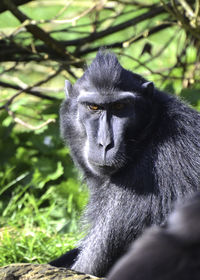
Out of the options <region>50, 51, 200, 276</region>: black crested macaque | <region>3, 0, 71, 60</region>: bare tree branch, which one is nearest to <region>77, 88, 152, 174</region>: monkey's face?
<region>50, 51, 200, 276</region>: black crested macaque

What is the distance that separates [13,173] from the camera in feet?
24.7

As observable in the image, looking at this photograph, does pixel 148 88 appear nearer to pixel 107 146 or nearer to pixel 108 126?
pixel 108 126

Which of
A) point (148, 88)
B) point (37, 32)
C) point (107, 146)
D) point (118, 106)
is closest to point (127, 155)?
point (107, 146)

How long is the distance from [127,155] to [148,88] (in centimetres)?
60

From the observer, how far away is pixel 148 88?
4703 mm

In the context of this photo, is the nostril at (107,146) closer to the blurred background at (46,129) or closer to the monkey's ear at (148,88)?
the monkey's ear at (148,88)

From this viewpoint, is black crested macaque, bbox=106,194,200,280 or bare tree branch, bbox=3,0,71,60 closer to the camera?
Answer: black crested macaque, bbox=106,194,200,280

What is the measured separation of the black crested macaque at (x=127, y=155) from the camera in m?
4.39

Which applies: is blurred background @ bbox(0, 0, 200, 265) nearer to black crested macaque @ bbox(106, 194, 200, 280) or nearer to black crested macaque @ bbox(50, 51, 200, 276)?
black crested macaque @ bbox(50, 51, 200, 276)

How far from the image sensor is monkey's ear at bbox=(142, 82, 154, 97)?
4691 millimetres

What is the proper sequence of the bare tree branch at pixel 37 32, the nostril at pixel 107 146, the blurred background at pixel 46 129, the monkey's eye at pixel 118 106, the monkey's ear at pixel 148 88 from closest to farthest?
the nostril at pixel 107 146
the monkey's eye at pixel 118 106
the monkey's ear at pixel 148 88
the blurred background at pixel 46 129
the bare tree branch at pixel 37 32

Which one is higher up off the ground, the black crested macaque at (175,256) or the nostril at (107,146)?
the nostril at (107,146)

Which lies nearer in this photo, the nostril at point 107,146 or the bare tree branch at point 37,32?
the nostril at point 107,146

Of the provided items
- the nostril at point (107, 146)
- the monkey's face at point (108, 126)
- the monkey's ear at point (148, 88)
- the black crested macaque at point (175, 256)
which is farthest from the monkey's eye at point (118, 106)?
the black crested macaque at point (175, 256)
